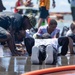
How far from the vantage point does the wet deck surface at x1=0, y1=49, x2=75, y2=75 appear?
6327mm

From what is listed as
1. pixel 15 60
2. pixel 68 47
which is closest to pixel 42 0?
pixel 68 47

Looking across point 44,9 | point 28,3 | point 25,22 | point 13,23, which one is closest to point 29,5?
point 28,3

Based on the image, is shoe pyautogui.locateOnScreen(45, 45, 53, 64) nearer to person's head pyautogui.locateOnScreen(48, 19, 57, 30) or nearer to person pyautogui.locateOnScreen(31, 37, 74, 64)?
person pyautogui.locateOnScreen(31, 37, 74, 64)

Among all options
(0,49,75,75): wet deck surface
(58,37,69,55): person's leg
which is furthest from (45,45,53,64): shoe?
(58,37,69,55): person's leg

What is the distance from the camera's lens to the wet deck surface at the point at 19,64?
633 centimetres

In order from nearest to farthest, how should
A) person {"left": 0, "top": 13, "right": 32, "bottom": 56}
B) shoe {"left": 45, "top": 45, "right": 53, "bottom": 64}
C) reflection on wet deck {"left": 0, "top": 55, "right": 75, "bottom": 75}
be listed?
reflection on wet deck {"left": 0, "top": 55, "right": 75, "bottom": 75} → shoe {"left": 45, "top": 45, "right": 53, "bottom": 64} → person {"left": 0, "top": 13, "right": 32, "bottom": 56}

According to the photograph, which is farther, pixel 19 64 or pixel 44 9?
pixel 44 9

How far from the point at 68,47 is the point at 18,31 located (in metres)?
1.24

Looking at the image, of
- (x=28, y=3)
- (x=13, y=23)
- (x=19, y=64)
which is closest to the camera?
(x=19, y=64)

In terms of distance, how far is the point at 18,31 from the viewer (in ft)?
29.1

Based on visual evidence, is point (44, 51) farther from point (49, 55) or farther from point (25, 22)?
point (25, 22)

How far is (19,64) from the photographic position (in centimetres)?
709

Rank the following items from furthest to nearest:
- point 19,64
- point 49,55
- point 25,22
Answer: point 25,22 → point 19,64 → point 49,55

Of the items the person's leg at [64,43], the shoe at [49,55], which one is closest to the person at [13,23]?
the person's leg at [64,43]
